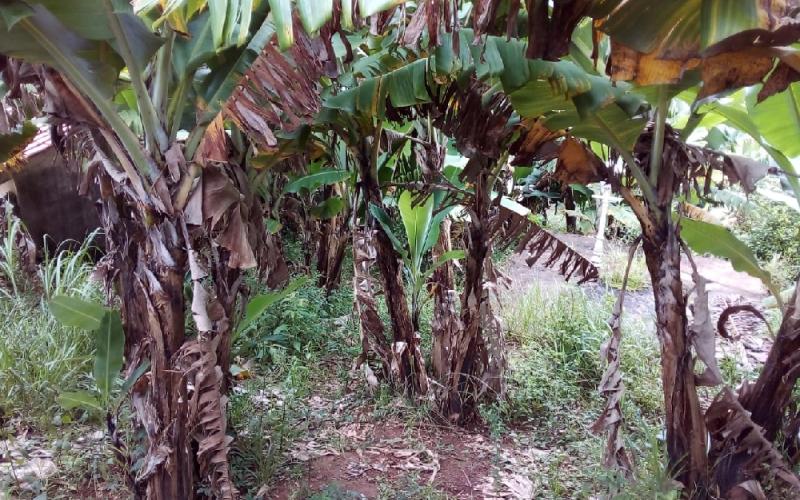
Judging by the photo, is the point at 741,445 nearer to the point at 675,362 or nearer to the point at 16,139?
the point at 675,362

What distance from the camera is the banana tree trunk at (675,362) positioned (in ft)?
6.99

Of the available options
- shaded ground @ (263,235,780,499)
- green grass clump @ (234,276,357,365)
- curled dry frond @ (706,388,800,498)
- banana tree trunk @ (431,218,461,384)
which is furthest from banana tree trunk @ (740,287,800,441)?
green grass clump @ (234,276,357,365)

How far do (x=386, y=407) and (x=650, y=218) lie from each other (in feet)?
7.01

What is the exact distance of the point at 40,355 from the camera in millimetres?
3387

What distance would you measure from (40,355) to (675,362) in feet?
12.1

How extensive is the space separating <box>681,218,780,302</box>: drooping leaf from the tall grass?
11.7 feet

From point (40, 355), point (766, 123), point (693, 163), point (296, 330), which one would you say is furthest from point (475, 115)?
point (40, 355)

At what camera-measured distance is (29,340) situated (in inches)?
136

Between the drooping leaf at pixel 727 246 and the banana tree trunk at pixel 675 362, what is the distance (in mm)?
364

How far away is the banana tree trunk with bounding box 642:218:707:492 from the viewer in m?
2.13

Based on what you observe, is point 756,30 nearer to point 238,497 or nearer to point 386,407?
point 238,497

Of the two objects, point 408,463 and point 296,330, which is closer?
point 408,463

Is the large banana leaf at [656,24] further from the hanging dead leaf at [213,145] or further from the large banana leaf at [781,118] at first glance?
the hanging dead leaf at [213,145]

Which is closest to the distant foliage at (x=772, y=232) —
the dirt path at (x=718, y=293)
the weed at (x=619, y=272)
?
the dirt path at (x=718, y=293)
